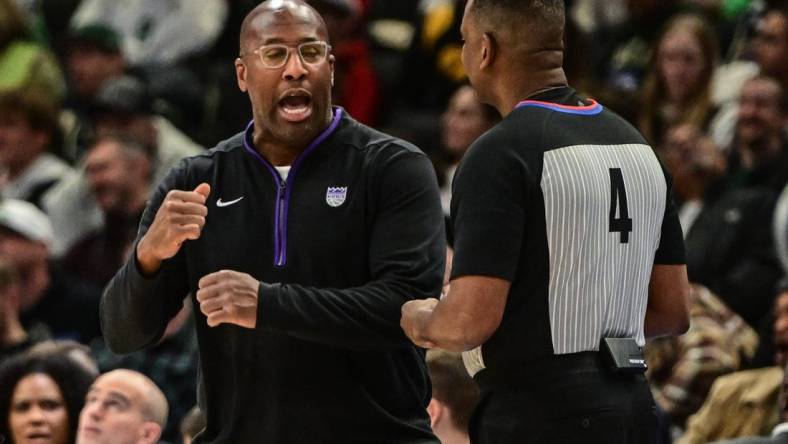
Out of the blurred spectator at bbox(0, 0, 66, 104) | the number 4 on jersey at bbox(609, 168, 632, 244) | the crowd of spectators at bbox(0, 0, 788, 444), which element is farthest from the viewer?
the blurred spectator at bbox(0, 0, 66, 104)

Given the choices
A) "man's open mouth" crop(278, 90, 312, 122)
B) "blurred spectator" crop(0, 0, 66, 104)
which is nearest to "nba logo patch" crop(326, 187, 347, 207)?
"man's open mouth" crop(278, 90, 312, 122)

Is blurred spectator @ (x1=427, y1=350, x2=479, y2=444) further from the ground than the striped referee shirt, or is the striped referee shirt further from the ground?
the striped referee shirt

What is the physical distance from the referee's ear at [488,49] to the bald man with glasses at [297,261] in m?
0.52

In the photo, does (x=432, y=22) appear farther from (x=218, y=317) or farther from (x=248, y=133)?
(x=218, y=317)

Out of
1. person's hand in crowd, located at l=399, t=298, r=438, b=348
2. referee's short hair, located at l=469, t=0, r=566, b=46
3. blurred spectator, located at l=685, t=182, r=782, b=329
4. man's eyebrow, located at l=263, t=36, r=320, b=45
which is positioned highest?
referee's short hair, located at l=469, t=0, r=566, b=46

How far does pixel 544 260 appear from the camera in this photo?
14.1 ft

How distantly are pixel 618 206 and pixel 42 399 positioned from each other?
12.7 feet

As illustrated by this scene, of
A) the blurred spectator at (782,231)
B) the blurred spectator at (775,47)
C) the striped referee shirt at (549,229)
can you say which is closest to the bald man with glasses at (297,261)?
the striped referee shirt at (549,229)

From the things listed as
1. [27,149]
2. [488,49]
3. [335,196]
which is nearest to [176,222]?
[335,196]

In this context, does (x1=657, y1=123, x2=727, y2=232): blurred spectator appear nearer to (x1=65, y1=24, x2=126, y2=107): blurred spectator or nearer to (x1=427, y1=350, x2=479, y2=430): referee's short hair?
(x1=427, y1=350, x2=479, y2=430): referee's short hair

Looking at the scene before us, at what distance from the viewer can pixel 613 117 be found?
4559mm

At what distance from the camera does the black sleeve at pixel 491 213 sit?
422cm

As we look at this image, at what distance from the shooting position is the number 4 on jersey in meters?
4.35

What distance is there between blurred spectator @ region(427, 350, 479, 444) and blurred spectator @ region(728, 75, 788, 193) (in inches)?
131
